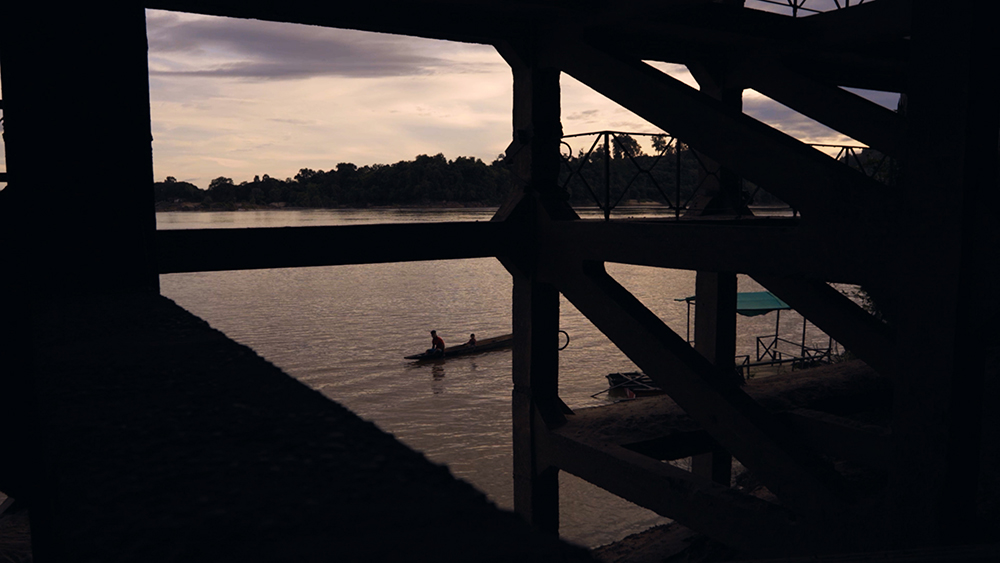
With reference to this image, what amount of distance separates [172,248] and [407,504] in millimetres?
5754

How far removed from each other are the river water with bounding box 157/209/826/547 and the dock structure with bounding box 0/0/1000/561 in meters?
1.97

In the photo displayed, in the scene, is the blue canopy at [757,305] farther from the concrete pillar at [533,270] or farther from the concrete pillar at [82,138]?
the concrete pillar at [82,138]

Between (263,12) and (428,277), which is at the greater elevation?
(263,12)

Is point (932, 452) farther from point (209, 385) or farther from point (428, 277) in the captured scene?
point (428, 277)

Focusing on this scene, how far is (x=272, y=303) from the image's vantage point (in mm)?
73875

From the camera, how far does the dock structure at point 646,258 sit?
1913 mm

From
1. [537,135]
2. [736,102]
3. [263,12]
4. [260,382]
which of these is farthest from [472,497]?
[736,102]

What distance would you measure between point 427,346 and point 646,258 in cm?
4424

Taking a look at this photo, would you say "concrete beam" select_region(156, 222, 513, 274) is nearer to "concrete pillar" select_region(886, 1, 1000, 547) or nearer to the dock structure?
the dock structure

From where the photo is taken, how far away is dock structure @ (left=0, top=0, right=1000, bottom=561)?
191 cm

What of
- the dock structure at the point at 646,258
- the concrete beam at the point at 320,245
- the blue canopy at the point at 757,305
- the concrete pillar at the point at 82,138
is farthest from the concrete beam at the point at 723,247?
the blue canopy at the point at 757,305

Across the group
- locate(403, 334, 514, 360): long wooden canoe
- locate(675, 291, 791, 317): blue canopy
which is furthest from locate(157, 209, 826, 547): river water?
locate(675, 291, 791, 317): blue canopy

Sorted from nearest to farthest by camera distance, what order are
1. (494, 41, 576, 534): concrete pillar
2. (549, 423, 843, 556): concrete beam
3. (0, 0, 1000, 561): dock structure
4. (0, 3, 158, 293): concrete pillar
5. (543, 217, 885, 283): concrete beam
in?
(0, 0, 1000, 561): dock structure, (0, 3, 158, 293): concrete pillar, (543, 217, 885, 283): concrete beam, (549, 423, 843, 556): concrete beam, (494, 41, 576, 534): concrete pillar

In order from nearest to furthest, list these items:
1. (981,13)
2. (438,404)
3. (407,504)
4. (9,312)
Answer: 1. (407,504)
2. (9,312)
3. (981,13)
4. (438,404)
